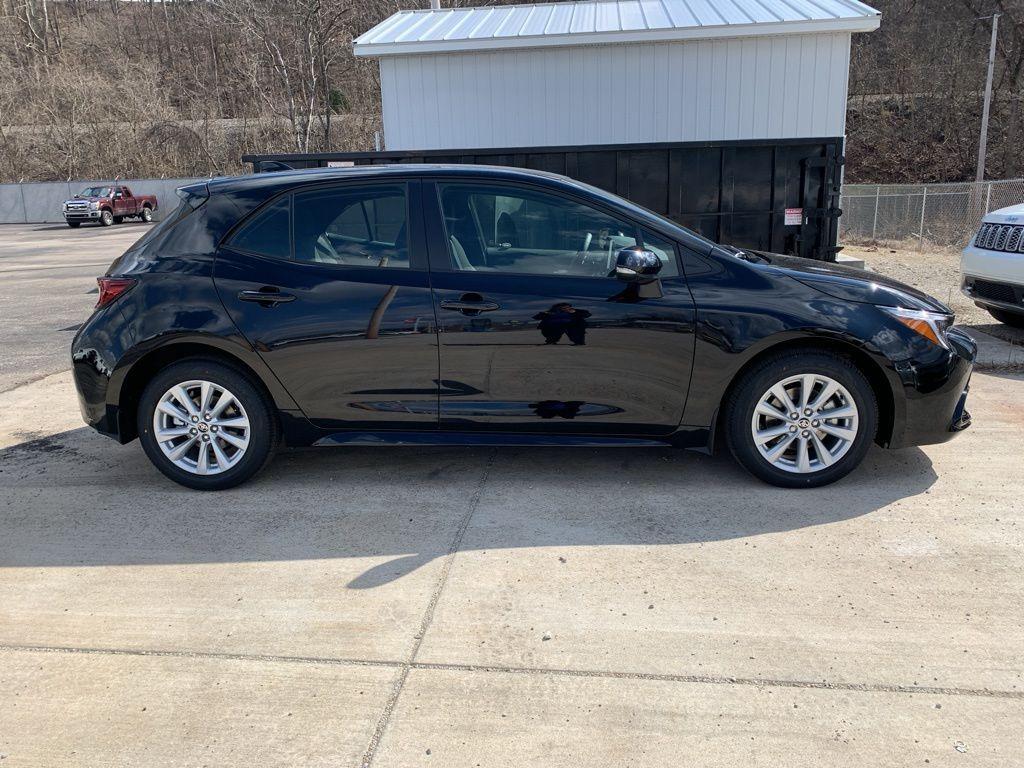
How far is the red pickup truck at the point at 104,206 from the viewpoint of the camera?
34.6m

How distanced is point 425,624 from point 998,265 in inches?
276

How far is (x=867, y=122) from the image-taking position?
37.7m

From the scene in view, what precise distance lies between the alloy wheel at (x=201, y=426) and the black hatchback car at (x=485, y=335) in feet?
0.04

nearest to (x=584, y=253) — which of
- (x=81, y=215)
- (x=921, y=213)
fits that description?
(x=921, y=213)

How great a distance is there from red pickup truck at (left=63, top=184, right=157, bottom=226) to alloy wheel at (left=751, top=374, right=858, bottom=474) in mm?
36597

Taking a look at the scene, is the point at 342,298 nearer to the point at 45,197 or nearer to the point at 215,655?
the point at 215,655

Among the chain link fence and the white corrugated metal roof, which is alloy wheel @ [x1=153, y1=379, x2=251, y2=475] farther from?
the chain link fence

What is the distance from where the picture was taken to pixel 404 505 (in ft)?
14.4

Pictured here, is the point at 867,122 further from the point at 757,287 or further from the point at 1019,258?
the point at 757,287

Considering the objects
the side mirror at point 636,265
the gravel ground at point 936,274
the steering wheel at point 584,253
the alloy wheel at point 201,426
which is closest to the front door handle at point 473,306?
the steering wheel at point 584,253

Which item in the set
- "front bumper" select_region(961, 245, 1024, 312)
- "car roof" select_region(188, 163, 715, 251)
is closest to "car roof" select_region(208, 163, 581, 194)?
"car roof" select_region(188, 163, 715, 251)

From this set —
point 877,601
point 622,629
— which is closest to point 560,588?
point 622,629

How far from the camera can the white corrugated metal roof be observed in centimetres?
1120

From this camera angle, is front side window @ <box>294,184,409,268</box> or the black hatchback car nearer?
the black hatchback car
